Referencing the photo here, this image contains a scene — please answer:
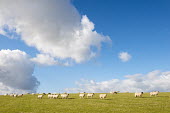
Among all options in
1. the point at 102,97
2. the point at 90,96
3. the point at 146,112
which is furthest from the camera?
the point at 90,96

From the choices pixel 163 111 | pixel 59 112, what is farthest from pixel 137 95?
pixel 59 112

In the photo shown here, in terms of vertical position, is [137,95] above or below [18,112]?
above

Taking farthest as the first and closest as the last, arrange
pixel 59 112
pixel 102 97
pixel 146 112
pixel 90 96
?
pixel 90 96
pixel 102 97
pixel 59 112
pixel 146 112

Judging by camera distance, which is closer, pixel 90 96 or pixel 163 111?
pixel 163 111

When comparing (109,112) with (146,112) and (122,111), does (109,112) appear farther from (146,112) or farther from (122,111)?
(146,112)

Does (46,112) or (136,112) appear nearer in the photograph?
(136,112)

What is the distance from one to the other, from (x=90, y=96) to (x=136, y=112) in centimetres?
3155

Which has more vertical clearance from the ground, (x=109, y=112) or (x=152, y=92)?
(x=152, y=92)

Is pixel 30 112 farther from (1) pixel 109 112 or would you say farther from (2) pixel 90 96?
(2) pixel 90 96

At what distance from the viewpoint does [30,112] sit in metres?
32.1

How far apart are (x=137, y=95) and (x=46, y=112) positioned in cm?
3480

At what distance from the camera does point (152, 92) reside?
61875 millimetres

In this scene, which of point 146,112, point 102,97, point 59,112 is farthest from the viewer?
point 102,97

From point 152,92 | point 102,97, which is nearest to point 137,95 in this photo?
point 152,92
